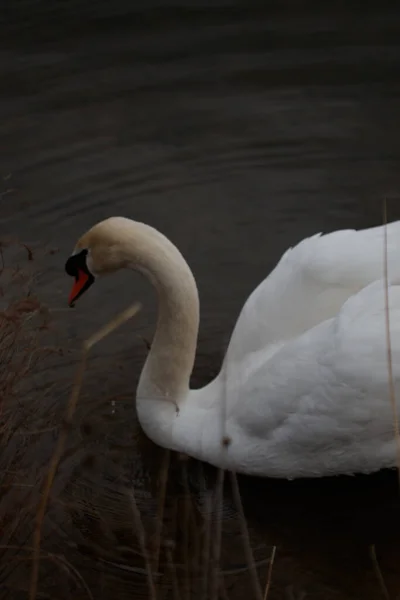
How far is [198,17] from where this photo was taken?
339 inches

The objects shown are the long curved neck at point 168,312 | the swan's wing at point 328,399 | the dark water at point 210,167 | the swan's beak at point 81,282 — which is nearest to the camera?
the swan's wing at point 328,399

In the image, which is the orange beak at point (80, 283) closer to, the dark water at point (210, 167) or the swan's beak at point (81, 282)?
the swan's beak at point (81, 282)

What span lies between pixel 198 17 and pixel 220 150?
187cm

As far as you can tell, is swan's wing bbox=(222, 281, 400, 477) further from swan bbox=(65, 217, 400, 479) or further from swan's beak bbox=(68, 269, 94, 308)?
swan's beak bbox=(68, 269, 94, 308)

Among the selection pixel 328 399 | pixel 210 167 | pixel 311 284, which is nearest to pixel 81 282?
pixel 311 284

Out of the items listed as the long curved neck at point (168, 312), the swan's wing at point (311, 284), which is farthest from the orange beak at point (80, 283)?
the swan's wing at point (311, 284)

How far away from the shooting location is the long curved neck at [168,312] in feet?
14.6

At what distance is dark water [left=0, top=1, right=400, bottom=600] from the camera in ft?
14.9

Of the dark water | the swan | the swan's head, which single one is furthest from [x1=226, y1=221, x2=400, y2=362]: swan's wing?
the swan's head

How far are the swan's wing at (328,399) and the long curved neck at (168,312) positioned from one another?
1.35 feet

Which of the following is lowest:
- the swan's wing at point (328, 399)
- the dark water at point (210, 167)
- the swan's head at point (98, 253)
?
the dark water at point (210, 167)

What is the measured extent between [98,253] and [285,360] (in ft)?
3.27

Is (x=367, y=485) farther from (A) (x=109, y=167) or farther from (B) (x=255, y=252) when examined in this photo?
(A) (x=109, y=167)

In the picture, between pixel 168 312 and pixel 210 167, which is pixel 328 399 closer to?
pixel 168 312
